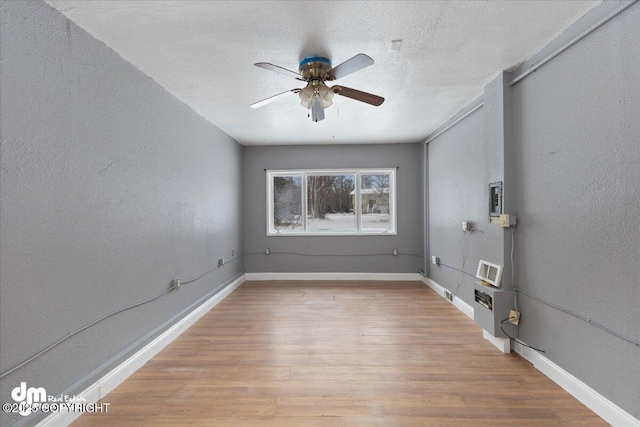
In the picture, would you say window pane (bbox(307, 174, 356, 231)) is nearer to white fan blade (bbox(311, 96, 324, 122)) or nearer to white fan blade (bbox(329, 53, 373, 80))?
white fan blade (bbox(311, 96, 324, 122))

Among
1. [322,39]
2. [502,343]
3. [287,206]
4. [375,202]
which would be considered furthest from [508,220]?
[287,206]

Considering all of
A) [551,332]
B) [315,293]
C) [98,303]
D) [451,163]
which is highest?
[451,163]

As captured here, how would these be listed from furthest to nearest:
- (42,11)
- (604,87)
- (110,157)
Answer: (110,157) < (604,87) < (42,11)

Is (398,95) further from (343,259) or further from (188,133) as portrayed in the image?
(343,259)

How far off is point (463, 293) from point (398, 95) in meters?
2.41

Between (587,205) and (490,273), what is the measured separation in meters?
1.06

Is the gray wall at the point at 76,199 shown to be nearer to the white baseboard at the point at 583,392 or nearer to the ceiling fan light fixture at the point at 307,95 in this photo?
the ceiling fan light fixture at the point at 307,95

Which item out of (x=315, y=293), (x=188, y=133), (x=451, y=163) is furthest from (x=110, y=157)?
(x=451, y=163)

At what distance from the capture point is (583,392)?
182 centimetres

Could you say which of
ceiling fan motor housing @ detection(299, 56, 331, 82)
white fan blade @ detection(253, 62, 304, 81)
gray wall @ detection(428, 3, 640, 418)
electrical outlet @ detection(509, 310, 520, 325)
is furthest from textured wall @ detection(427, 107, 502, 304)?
white fan blade @ detection(253, 62, 304, 81)

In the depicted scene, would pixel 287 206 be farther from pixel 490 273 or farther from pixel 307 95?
pixel 490 273

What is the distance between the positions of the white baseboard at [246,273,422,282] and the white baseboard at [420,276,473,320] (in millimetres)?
336

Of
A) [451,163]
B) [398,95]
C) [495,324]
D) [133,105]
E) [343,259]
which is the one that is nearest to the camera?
[133,105]

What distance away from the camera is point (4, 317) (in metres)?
1.37
